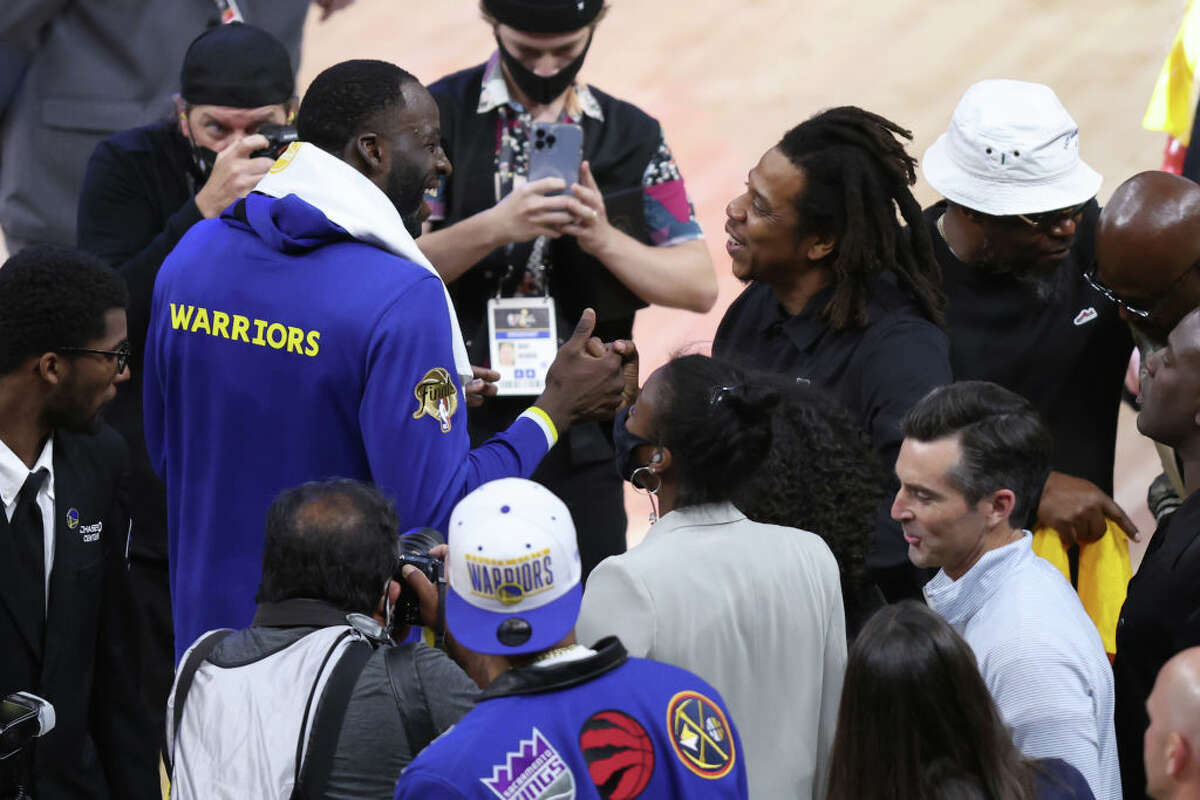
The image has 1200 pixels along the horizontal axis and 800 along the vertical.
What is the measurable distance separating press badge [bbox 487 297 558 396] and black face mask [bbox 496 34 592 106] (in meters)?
0.50

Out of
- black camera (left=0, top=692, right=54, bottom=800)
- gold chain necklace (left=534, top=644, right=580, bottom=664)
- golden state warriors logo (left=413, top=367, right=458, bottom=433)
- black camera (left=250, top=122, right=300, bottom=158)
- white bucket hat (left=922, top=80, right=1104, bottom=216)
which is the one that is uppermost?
black camera (left=250, top=122, right=300, bottom=158)

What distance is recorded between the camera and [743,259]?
337 centimetres

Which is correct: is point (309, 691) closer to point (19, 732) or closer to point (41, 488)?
point (19, 732)

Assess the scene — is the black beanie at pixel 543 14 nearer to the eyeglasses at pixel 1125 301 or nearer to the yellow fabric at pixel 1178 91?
the eyeglasses at pixel 1125 301

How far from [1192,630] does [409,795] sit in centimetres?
138

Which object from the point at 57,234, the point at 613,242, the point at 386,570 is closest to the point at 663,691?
the point at 386,570

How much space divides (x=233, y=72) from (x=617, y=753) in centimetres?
248

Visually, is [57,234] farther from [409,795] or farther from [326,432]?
[409,795]

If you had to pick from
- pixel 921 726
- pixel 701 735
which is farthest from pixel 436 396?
pixel 921 726

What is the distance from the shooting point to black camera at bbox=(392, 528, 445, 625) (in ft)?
8.16

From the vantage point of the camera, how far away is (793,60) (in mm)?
6598

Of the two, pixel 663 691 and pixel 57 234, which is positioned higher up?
pixel 57 234

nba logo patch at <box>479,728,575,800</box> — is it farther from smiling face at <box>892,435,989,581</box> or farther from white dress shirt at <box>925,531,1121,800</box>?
smiling face at <box>892,435,989,581</box>

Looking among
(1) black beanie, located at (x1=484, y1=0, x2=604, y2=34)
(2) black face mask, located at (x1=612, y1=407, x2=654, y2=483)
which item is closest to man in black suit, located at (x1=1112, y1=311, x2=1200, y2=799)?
(2) black face mask, located at (x1=612, y1=407, x2=654, y2=483)
